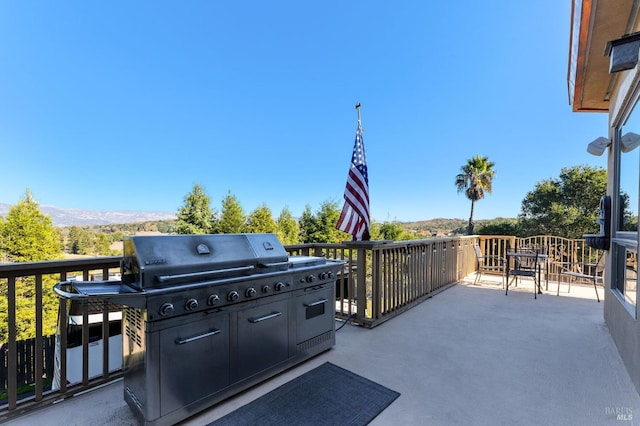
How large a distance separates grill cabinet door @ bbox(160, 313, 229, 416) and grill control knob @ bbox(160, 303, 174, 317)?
4.1 inches

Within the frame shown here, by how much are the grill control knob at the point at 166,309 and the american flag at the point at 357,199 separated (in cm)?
250

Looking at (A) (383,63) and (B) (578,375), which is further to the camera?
(A) (383,63)

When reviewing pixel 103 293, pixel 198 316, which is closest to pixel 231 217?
pixel 198 316

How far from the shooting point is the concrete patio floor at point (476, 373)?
70.9 inches

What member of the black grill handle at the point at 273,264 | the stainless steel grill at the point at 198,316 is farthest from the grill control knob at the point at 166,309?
the black grill handle at the point at 273,264

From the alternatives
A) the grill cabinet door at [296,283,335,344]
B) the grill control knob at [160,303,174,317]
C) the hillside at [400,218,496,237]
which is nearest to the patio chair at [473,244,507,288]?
the grill cabinet door at [296,283,335,344]

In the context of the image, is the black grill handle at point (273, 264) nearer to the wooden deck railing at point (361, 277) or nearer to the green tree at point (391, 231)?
the wooden deck railing at point (361, 277)

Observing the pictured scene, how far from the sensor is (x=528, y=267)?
5980 millimetres

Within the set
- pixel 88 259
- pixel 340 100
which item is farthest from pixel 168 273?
pixel 340 100

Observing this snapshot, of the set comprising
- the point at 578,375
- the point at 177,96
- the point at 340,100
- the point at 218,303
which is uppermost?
the point at 177,96

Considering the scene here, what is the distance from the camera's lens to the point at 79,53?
1884 centimetres

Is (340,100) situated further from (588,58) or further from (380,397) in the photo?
(380,397)

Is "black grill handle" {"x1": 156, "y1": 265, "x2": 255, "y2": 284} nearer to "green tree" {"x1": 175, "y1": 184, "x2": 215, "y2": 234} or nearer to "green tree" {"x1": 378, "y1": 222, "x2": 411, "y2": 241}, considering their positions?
"green tree" {"x1": 175, "y1": 184, "x2": 215, "y2": 234}

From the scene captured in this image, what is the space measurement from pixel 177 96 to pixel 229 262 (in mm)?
28849
